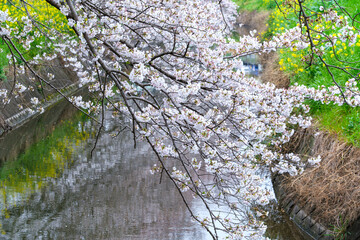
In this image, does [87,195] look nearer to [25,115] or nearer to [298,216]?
[298,216]

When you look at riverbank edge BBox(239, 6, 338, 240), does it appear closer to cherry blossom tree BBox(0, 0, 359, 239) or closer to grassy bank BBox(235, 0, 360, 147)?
grassy bank BBox(235, 0, 360, 147)

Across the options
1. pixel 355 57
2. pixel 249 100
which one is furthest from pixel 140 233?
pixel 355 57

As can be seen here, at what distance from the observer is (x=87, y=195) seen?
7.06 m

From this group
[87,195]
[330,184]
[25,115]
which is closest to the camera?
[330,184]

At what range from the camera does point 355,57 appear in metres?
7.14

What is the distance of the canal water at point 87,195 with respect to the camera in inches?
235

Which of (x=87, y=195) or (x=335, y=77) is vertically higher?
(x=335, y=77)

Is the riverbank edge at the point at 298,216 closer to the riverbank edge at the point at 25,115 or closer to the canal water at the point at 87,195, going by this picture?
the canal water at the point at 87,195

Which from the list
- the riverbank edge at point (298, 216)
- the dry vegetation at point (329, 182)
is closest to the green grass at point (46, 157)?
the riverbank edge at point (298, 216)

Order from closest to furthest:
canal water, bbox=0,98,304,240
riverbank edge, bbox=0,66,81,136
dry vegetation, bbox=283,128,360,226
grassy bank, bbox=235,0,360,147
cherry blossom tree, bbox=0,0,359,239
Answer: cherry blossom tree, bbox=0,0,359,239 < dry vegetation, bbox=283,128,360,226 < canal water, bbox=0,98,304,240 < grassy bank, bbox=235,0,360,147 < riverbank edge, bbox=0,66,81,136

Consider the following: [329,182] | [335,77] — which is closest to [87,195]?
[329,182]

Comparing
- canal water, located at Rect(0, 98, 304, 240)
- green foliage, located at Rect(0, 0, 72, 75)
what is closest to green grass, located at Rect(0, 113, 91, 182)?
canal water, located at Rect(0, 98, 304, 240)

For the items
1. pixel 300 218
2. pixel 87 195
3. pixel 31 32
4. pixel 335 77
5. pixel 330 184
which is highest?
pixel 31 32

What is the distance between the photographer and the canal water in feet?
19.6
